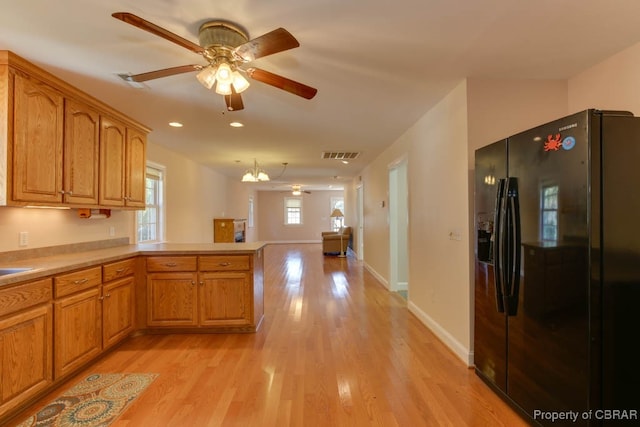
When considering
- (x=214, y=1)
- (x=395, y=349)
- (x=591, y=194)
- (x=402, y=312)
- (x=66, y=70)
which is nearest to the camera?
(x=591, y=194)

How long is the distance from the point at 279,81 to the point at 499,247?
183 cm

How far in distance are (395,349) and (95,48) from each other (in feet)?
11.3

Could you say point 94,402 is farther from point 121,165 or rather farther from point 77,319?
point 121,165

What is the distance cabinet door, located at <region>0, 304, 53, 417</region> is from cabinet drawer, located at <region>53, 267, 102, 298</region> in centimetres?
15

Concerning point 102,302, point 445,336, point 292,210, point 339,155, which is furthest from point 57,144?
point 292,210

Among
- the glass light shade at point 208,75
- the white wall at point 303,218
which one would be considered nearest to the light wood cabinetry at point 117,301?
the glass light shade at point 208,75

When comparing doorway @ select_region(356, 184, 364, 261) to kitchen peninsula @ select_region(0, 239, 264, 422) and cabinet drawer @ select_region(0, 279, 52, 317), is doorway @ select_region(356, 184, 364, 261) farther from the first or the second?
cabinet drawer @ select_region(0, 279, 52, 317)

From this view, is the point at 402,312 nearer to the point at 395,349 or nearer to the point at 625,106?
the point at 395,349

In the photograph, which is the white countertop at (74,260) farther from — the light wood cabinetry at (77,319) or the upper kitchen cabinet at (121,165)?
the upper kitchen cabinet at (121,165)

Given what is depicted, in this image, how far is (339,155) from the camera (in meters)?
5.71

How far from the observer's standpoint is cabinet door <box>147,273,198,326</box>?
126 inches

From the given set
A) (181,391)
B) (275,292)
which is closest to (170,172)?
(275,292)

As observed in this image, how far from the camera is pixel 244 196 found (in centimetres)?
1077

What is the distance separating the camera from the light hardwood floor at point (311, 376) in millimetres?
1944
